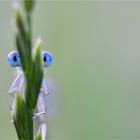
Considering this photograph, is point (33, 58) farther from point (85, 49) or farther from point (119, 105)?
point (85, 49)

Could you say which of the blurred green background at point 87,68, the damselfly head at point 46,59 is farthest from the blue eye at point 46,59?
the blurred green background at point 87,68

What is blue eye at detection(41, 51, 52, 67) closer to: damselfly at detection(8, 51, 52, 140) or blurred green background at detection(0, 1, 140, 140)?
damselfly at detection(8, 51, 52, 140)

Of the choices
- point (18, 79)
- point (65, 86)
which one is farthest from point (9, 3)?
point (18, 79)

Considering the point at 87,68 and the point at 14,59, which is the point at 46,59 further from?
the point at 87,68

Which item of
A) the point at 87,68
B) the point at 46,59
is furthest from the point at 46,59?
the point at 87,68

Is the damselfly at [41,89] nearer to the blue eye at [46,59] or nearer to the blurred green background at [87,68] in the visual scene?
the blue eye at [46,59]

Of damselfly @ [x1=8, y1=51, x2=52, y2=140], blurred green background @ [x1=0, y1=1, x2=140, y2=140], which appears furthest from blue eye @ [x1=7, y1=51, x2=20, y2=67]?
blurred green background @ [x1=0, y1=1, x2=140, y2=140]

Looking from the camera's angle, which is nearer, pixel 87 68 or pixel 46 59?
pixel 46 59

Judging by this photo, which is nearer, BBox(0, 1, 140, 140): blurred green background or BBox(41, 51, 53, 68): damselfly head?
BBox(41, 51, 53, 68): damselfly head
